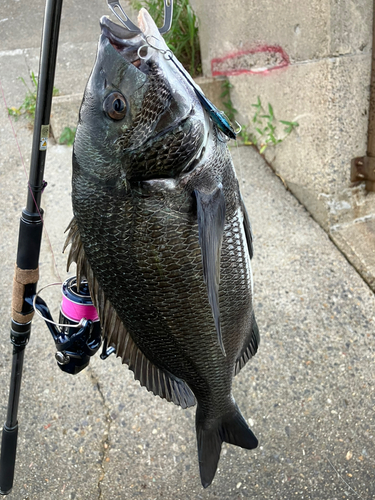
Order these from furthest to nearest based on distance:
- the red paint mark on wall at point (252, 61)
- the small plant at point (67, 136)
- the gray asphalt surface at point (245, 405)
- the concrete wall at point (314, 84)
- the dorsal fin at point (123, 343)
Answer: the small plant at point (67, 136)
the red paint mark on wall at point (252, 61)
the concrete wall at point (314, 84)
the gray asphalt surface at point (245, 405)
the dorsal fin at point (123, 343)

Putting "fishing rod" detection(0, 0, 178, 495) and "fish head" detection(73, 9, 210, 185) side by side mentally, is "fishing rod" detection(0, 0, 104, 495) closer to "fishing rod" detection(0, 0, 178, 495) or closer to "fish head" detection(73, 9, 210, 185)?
"fishing rod" detection(0, 0, 178, 495)

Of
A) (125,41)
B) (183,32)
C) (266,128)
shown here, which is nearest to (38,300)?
(125,41)

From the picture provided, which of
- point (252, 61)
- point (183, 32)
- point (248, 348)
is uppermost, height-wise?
point (183, 32)

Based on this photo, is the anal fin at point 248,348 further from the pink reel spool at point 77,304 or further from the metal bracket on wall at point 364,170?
the metal bracket on wall at point 364,170

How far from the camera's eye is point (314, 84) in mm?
2689

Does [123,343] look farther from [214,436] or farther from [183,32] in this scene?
[183,32]

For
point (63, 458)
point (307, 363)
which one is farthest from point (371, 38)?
point (63, 458)

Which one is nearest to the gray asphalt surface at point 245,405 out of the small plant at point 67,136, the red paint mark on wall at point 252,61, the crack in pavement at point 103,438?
the crack in pavement at point 103,438

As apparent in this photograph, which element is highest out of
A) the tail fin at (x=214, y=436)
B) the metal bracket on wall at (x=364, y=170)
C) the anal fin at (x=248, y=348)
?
the metal bracket on wall at (x=364, y=170)

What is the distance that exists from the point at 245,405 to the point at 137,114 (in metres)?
1.75

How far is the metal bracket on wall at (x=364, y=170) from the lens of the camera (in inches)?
108

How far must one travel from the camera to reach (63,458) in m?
2.11

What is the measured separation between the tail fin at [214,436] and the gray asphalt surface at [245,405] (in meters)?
0.66

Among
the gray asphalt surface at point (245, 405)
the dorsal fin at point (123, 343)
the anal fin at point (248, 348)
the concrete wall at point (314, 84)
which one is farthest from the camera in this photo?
the concrete wall at point (314, 84)
